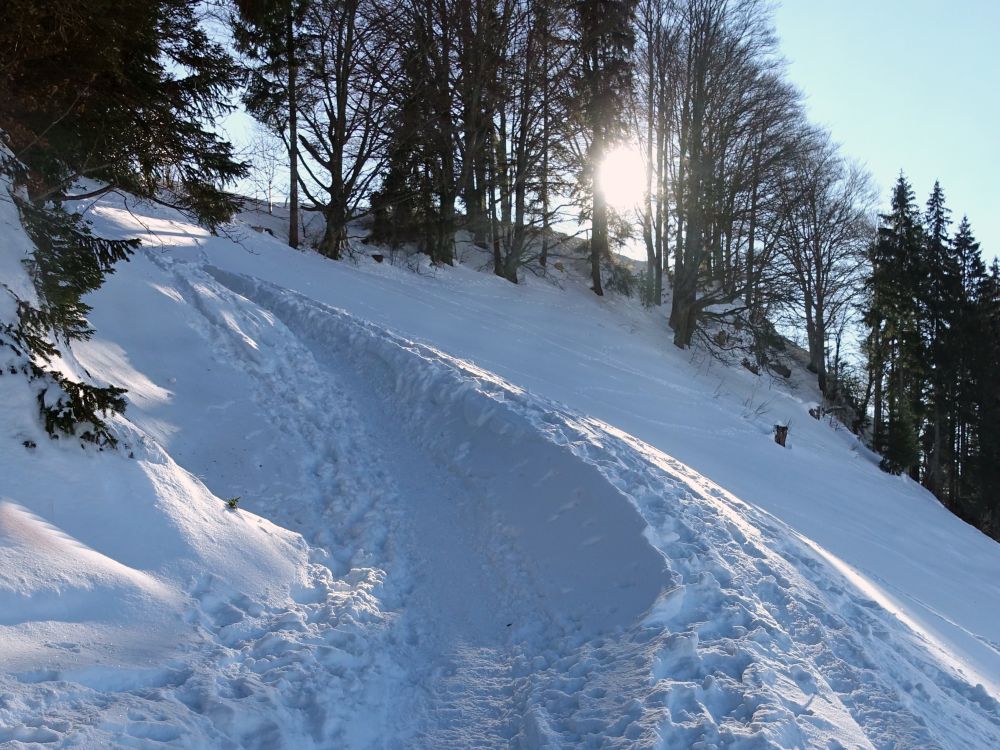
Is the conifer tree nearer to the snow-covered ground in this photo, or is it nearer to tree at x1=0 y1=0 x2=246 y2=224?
the snow-covered ground

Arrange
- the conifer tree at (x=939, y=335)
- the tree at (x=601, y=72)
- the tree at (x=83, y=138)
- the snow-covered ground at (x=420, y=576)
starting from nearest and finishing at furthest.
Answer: the snow-covered ground at (x=420, y=576) → the tree at (x=83, y=138) → the tree at (x=601, y=72) → the conifer tree at (x=939, y=335)

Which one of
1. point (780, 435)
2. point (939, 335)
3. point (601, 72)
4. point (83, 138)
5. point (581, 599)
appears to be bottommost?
point (581, 599)

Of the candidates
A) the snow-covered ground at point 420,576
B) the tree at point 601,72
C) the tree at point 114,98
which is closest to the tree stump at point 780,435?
the snow-covered ground at point 420,576

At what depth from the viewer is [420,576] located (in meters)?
5.46

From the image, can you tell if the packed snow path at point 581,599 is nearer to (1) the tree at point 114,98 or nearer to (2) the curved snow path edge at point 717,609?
(2) the curved snow path edge at point 717,609

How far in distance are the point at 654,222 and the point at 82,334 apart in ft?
83.2

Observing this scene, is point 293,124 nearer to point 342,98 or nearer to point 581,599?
point 342,98

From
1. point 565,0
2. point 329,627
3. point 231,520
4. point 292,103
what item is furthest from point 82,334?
point 565,0

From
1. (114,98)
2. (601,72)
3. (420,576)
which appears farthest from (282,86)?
(420,576)

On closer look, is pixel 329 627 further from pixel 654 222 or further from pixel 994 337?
pixel 994 337

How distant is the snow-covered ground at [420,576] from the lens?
11.6 feet

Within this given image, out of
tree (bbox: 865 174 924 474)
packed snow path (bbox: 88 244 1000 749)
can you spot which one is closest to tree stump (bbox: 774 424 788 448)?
packed snow path (bbox: 88 244 1000 749)

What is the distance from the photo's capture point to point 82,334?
19.0 ft

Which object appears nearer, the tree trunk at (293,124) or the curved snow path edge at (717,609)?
the curved snow path edge at (717,609)
